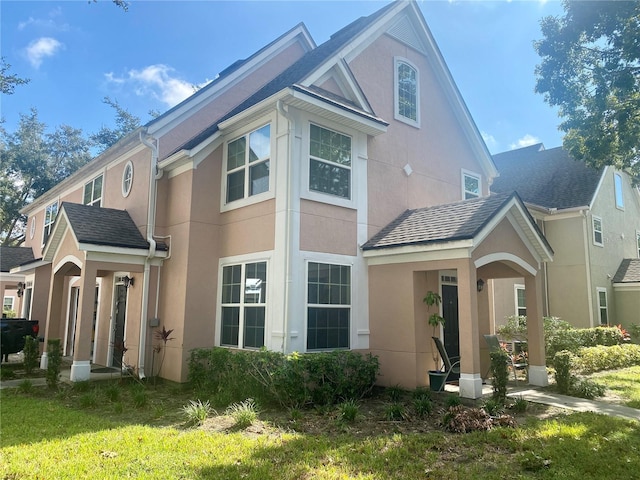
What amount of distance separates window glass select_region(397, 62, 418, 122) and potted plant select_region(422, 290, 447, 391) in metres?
5.69

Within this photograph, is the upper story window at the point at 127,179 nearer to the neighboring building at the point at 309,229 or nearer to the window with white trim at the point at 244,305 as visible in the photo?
the neighboring building at the point at 309,229

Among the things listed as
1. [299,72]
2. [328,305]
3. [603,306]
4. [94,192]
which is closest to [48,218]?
[94,192]

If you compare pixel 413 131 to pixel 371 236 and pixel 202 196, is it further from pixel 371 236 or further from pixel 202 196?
pixel 202 196

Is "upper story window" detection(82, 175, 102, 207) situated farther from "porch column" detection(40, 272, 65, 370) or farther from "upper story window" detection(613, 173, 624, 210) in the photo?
"upper story window" detection(613, 173, 624, 210)

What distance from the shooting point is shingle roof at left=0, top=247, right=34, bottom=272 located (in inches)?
778

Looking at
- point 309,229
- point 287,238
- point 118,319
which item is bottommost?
point 118,319

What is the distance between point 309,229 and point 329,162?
180cm

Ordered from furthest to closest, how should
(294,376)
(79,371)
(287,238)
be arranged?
(79,371) < (287,238) < (294,376)

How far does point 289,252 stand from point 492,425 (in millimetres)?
4872

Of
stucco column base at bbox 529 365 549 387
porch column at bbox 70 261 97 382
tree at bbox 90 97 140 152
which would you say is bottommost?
stucco column base at bbox 529 365 549 387

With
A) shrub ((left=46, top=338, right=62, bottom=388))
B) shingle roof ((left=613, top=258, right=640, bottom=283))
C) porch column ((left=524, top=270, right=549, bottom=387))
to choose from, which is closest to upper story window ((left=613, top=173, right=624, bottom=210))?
shingle roof ((left=613, top=258, right=640, bottom=283))

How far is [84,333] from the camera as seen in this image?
416 inches

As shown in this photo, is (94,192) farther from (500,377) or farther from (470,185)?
(500,377)

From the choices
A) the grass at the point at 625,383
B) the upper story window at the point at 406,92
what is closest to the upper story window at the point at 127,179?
the upper story window at the point at 406,92
